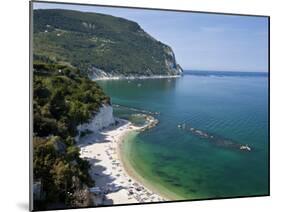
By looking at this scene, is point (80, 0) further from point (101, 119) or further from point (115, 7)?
point (101, 119)

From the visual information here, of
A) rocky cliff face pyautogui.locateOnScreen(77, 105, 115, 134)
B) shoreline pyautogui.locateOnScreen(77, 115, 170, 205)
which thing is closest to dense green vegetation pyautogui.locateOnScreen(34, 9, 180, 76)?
rocky cliff face pyautogui.locateOnScreen(77, 105, 115, 134)

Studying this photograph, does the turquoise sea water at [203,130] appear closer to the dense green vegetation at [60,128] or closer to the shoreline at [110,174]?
the shoreline at [110,174]

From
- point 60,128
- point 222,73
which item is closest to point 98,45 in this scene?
point 60,128

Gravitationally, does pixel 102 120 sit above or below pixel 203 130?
above

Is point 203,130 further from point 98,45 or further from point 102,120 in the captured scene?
point 98,45
